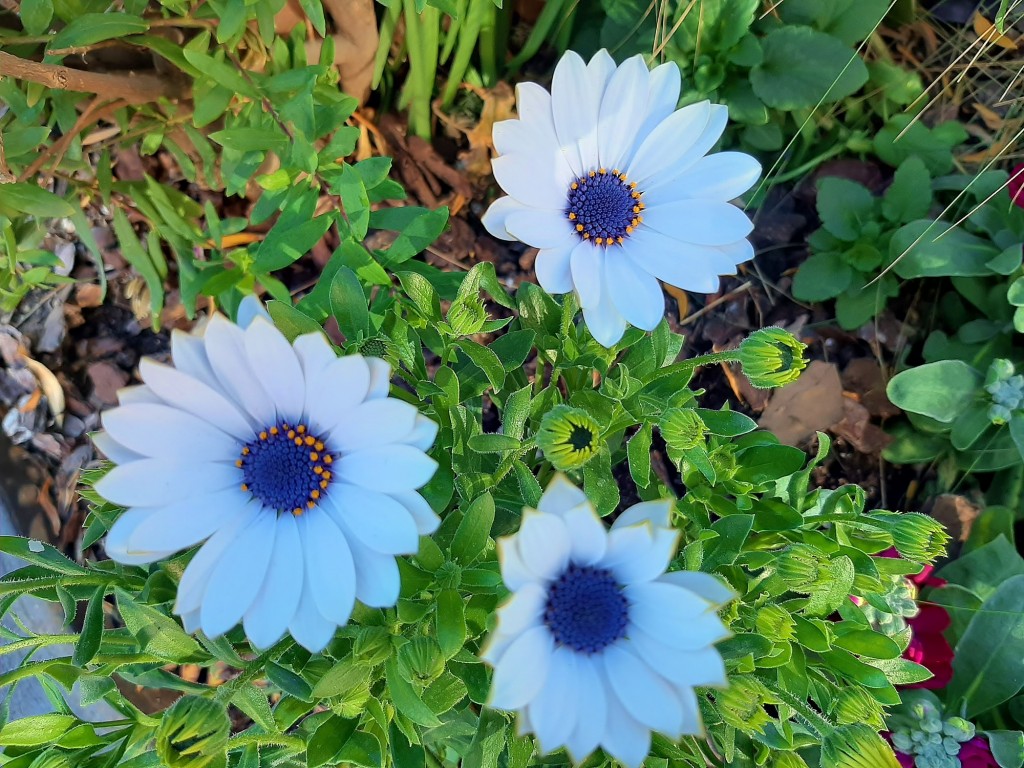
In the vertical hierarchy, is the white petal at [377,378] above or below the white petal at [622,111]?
below

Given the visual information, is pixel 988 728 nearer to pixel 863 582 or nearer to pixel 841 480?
pixel 841 480

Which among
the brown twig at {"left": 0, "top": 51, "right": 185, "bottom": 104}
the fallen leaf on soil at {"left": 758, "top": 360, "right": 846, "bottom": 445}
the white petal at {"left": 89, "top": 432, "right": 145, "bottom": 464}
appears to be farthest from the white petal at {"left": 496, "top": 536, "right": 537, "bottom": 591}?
the fallen leaf on soil at {"left": 758, "top": 360, "right": 846, "bottom": 445}

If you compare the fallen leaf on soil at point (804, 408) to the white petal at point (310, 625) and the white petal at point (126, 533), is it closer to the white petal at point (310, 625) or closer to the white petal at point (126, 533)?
the white petal at point (310, 625)

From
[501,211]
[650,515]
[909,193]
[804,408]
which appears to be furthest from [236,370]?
[909,193]

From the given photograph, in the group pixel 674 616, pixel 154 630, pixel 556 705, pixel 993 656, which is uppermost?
pixel 674 616

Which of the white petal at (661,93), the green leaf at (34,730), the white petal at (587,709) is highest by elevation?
the white petal at (661,93)

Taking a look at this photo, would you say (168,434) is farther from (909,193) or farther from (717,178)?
(909,193)

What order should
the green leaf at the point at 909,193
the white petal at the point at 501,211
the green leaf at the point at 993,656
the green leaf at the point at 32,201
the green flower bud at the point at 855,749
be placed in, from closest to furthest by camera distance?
the white petal at the point at 501,211
the green flower bud at the point at 855,749
the green leaf at the point at 32,201
the green leaf at the point at 993,656
the green leaf at the point at 909,193

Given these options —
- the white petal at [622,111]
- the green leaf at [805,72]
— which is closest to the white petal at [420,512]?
the white petal at [622,111]
